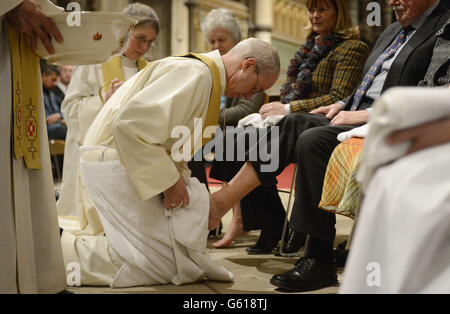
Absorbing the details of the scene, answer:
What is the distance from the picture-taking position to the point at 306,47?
368cm

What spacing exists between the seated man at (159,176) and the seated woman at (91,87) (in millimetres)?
1312

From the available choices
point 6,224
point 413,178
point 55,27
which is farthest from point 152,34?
point 413,178

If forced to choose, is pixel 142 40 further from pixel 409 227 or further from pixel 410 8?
pixel 409 227

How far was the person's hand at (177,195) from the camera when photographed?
259 centimetres

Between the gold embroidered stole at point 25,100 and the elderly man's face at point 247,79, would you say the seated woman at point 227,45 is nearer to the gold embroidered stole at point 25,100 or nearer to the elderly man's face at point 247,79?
the elderly man's face at point 247,79

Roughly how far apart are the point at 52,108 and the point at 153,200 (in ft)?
18.5

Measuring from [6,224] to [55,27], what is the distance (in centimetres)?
75

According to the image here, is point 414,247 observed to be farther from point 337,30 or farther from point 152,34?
point 152,34

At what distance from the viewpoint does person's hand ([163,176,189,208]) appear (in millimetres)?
2588

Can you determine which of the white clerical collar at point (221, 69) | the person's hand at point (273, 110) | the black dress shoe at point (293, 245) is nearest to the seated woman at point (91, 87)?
the person's hand at point (273, 110)

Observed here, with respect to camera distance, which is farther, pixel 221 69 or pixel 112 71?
pixel 112 71

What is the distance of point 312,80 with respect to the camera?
3514 millimetres

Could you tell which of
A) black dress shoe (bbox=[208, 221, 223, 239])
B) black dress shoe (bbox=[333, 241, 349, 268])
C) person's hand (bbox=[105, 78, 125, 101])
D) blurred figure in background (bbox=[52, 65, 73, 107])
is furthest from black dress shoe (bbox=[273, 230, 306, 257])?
blurred figure in background (bbox=[52, 65, 73, 107])

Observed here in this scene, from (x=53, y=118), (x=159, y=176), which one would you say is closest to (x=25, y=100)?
(x=159, y=176)
